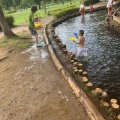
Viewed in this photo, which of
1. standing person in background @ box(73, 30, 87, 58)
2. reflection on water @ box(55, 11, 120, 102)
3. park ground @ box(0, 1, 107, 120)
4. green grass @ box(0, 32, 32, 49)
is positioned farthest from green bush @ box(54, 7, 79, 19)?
standing person in background @ box(73, 30, 87, 58)

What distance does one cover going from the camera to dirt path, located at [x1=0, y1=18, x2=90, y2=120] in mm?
5902

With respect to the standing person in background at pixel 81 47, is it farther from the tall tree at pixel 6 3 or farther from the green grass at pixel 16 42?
the tall tree at pixel 6 3

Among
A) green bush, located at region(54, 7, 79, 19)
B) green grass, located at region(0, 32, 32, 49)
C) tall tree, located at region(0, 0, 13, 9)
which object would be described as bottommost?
tall tree, located at region(0, 0, 13, 9)

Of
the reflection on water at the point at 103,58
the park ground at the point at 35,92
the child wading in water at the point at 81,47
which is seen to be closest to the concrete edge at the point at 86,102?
the park ground at the point at 35,92

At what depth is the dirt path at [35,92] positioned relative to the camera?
19.4 feet

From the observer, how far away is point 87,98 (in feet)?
19.9

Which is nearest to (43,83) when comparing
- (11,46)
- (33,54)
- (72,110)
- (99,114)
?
(72,110)

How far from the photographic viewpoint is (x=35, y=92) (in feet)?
23.4

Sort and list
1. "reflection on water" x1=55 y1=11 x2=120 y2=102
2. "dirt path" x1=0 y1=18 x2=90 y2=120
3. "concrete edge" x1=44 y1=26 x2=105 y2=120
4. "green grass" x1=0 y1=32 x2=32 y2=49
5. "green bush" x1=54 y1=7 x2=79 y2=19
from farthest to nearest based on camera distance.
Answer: "green bush" x1=54 y1=7 x2=79 y2=19, "green grass" x1=0 y1=32 x2=32 y2=49, "reflection on water" x1=55 y1=11 x2=120 y2=102, "dirt path" x1=0 y1=18 x2=90 y2=120, "concrete edge" x1=44 y1=26 x2=105 y2=120

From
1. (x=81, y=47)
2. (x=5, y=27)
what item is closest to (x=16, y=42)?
(x=5, y=27)

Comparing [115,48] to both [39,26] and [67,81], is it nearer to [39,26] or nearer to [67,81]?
[67,81]

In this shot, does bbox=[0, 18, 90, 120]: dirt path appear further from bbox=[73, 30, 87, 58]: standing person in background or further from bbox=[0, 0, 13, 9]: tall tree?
bbox=[0, 0, 13, 9]: tall tree

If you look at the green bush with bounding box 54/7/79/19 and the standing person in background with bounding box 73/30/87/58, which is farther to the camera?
the green bush with bounding box 54/7/79/19

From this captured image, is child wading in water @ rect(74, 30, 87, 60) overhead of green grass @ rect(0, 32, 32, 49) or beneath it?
overhead
